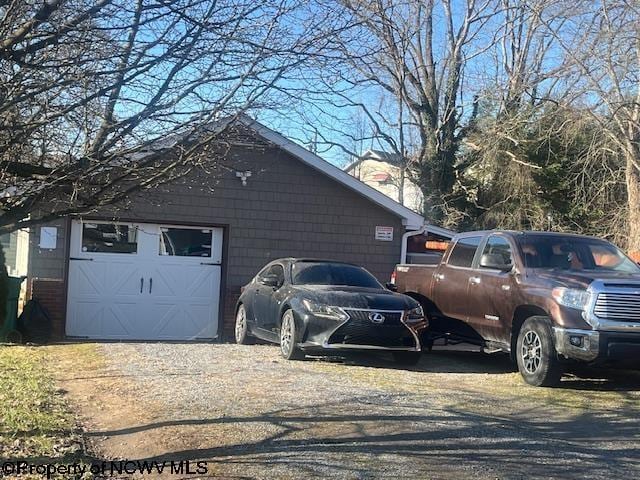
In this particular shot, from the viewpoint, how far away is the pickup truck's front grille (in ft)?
27.5

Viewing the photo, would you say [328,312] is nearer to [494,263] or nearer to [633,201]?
[494,263]

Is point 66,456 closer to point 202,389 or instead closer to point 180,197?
point 202,389

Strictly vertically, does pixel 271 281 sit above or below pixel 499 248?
below

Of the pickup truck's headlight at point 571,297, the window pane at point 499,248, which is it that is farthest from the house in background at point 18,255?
the pickup truck's headlight at point 571,297

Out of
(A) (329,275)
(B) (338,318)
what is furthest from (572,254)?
(A) (329,275)

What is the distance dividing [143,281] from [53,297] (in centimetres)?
178

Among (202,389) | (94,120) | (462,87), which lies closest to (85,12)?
(94,120)

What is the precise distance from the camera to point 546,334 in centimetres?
880

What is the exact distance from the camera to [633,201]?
20.9 metres

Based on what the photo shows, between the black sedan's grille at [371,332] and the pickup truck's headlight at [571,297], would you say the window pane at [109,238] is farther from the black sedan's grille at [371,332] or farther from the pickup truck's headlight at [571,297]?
the pickup truck's headlight at [571,297]

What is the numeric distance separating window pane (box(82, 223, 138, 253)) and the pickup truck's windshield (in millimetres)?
8487

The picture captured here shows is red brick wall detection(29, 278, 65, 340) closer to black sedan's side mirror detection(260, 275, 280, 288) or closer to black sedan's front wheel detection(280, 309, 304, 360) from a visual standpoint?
black sedan's side mirror detection(260, 275, 280, 288)

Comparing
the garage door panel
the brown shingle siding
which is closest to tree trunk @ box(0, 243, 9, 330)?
the garage door panel

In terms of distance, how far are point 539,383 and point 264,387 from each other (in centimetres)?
324
